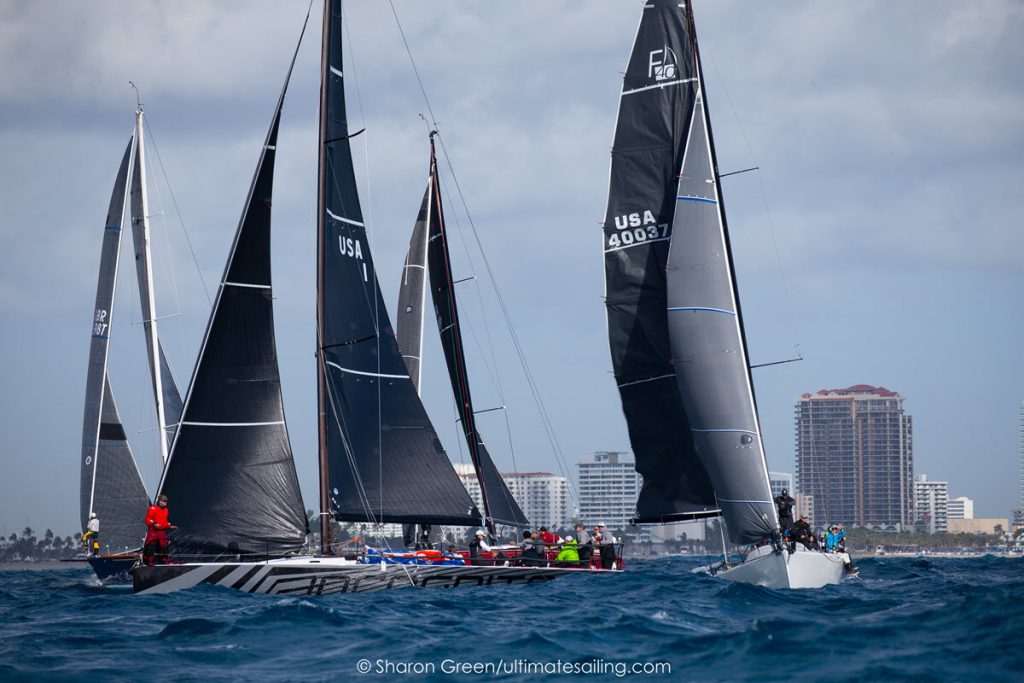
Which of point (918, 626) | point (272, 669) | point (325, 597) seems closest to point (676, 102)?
point (325, 597)

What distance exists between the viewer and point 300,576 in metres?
25.5

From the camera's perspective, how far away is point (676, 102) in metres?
31.9

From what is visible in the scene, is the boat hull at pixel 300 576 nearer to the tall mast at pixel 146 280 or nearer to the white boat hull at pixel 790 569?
the white boat hull at pixel 790 569

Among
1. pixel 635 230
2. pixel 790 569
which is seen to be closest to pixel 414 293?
pixel 635 230

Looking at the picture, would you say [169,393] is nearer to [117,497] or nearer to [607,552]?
[117,497]

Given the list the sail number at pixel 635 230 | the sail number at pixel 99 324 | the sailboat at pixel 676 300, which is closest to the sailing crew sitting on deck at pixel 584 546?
the sailboat at pixel 676 300

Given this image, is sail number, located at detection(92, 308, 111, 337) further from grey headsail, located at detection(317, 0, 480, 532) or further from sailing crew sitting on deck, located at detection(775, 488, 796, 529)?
sailing crew sitting on deck, located at detection(775, 488, 796, 529)

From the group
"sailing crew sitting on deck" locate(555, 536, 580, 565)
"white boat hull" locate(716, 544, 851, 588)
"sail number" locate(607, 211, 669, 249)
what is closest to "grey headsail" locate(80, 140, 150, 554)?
"sailing crew sitting on deck" locate(555, 536, 580, 565)

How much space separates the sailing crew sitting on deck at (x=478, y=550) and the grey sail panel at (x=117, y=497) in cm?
1403

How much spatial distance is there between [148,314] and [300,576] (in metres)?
17.2

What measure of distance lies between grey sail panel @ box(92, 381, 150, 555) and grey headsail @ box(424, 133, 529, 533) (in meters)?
11.2

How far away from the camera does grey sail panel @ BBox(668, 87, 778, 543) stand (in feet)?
94.5

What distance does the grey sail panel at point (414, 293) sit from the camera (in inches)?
1487

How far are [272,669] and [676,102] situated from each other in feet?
66.2
